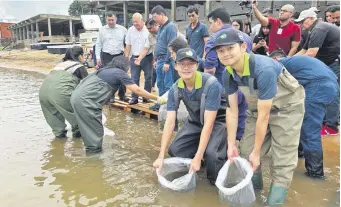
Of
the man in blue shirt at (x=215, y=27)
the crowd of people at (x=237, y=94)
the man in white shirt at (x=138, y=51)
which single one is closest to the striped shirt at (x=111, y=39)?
the man in white shirt at (x=138, y=51)

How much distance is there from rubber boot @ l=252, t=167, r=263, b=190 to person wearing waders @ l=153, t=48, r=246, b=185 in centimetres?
33

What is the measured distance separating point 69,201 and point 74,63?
2.42m

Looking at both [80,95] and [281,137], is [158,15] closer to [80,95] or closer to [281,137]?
[80,95]

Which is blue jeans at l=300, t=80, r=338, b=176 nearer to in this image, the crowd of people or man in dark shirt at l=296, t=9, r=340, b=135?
the crowd of people

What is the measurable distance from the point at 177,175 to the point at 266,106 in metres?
1.34

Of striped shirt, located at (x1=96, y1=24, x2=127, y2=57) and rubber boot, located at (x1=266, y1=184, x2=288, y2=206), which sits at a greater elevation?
striped shirt, located at (x1=96, y1=24, x2=127, y2=57)

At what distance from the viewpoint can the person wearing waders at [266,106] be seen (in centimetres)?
245

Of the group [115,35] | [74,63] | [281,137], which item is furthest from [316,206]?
[115,35]

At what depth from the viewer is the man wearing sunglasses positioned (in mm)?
4934

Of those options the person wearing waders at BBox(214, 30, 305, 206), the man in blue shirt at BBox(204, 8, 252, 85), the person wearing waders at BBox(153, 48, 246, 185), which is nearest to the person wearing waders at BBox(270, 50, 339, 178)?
the person wearing waders at BBox(214, 30, 305, 206)

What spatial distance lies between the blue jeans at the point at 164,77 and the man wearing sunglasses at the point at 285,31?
1.67 m

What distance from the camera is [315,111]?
305 centimetres

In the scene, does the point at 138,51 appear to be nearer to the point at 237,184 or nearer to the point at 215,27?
the point at 215,27

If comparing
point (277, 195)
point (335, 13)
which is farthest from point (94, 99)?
point (335, 13)
